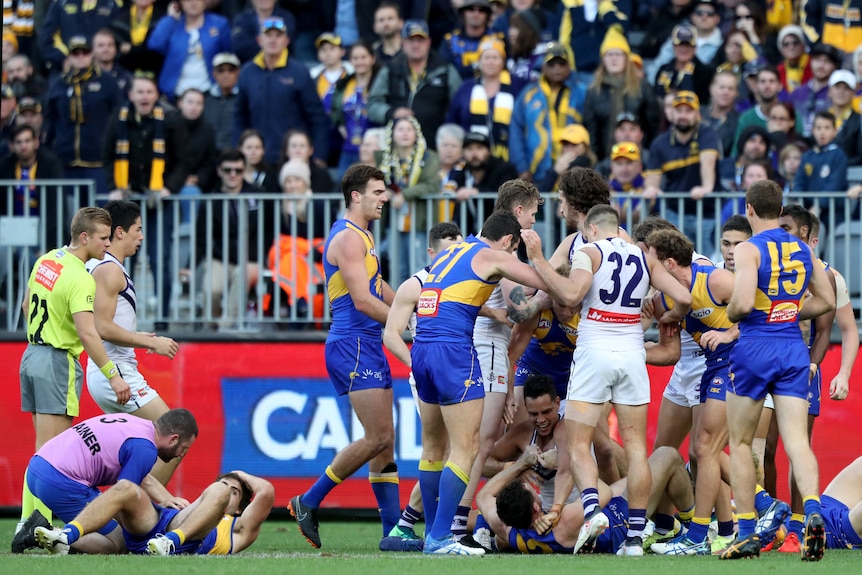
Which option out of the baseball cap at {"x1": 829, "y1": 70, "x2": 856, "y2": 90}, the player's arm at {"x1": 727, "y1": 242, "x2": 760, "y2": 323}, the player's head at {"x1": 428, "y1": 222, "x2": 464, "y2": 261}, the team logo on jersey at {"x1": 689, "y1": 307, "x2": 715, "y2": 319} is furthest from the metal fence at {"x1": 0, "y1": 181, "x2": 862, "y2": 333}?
the player's arm at {"x1": 727, "y1": 242, "x2": 760, "y2": 323}

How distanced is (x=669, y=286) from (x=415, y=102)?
20.6ft

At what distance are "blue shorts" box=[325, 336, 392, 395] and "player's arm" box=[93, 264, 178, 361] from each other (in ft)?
4.23

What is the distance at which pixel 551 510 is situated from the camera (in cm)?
957

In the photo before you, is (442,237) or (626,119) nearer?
(442,237)

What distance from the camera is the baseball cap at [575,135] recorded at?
13836 millimetres

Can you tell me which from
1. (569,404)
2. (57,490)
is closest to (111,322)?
(57,490)

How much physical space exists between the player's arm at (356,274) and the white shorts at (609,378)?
1.57 metres

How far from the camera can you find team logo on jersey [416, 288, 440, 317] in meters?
9.45

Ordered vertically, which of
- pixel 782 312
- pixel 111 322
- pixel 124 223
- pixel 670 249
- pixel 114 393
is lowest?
pixel 114 393

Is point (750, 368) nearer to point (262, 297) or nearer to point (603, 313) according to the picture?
point (603, 313)

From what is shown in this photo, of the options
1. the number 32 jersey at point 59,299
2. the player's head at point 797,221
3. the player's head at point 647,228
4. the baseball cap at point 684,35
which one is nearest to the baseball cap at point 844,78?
the baseball cap at point 684,35

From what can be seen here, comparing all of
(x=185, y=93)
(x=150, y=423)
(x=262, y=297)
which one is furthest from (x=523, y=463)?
(x=185, y=93)

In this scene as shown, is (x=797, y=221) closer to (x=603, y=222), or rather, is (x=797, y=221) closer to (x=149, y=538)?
(x=603, y=222)

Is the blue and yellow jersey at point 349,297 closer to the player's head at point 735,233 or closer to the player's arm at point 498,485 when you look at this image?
the player's arm at point 498,485
